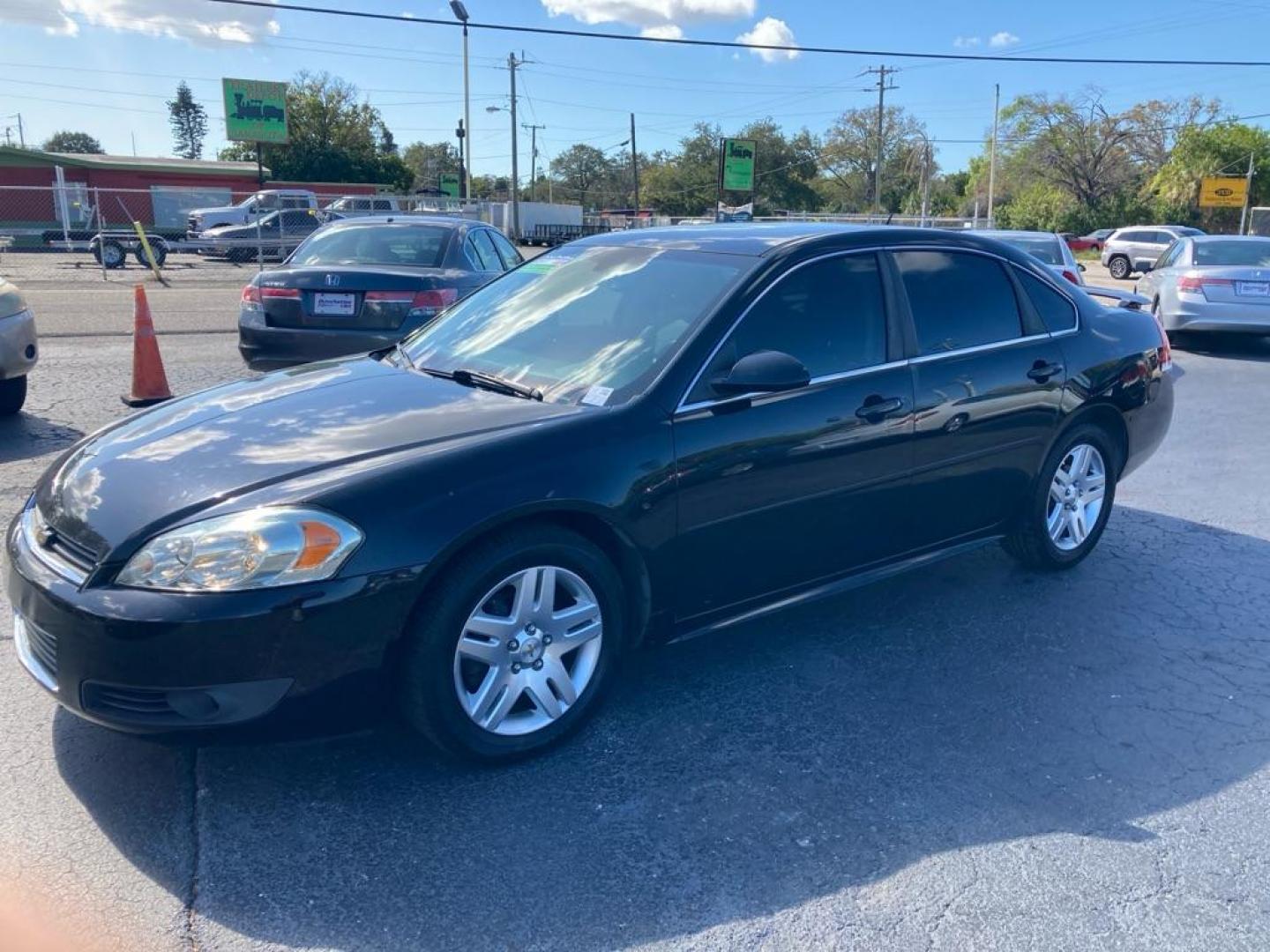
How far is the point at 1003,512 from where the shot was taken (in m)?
4.70

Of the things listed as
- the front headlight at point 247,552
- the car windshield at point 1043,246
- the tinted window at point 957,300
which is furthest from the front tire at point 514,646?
the car windshield at point 1043,246

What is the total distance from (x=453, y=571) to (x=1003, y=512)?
2.80m

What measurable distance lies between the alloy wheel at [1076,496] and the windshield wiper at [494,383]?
2640mm

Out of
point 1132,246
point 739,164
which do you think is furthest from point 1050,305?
point 739,164

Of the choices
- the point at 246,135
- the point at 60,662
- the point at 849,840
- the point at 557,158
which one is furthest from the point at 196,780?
the point at 557,158

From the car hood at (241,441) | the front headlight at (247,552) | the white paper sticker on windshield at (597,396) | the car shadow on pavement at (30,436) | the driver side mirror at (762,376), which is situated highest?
the driver side mirror at (762,376)

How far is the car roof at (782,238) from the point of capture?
4062 mm

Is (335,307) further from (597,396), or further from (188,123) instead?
(188,123)

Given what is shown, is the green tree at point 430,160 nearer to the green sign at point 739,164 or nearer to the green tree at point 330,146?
the green tree at point 330,146

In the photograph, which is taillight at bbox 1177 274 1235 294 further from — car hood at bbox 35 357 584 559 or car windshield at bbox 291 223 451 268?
car hood at bbox 35 357 584 559

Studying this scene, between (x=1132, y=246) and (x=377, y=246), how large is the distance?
99.2 ft

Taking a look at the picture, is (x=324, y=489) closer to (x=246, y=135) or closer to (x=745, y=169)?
(x=745, y=169)

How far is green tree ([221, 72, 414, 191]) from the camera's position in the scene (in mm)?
62000

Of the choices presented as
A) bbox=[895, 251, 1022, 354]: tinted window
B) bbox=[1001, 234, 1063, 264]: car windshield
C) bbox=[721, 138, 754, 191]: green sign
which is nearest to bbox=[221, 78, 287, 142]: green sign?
bbox=[721, 138, 754, 191]: green sign
